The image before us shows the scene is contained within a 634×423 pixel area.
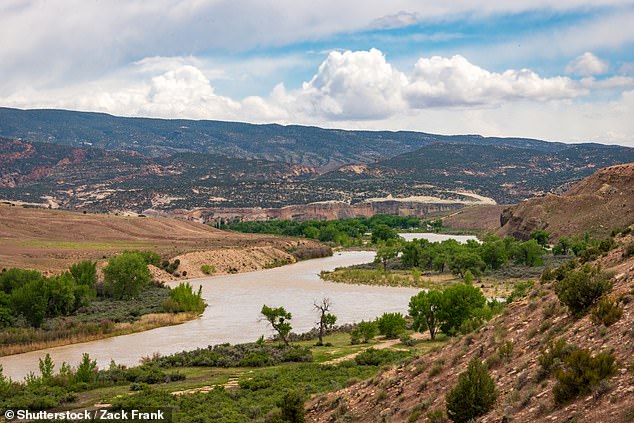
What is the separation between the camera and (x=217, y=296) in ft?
223

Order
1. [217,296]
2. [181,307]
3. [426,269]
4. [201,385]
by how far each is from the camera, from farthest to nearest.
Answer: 1. [426,269]
2. [217,296]
3. [181,307]
4. [201,385]

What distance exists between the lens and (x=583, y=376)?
1171cm

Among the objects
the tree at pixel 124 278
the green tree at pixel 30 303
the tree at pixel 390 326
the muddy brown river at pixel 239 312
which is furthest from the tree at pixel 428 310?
the tree at pixel 124 278

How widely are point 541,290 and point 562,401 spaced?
9.12m

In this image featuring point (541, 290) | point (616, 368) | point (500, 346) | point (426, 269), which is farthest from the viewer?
point (426, 269)

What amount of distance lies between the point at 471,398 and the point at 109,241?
100 metres

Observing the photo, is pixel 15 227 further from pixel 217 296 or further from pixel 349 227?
pixel 349 227

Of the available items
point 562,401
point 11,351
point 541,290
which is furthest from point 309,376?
point 11,351

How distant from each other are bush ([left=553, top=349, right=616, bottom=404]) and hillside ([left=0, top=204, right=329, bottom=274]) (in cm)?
7227

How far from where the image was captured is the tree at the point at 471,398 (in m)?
13.3

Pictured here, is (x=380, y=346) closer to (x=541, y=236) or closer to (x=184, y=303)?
(x=184, y=303)

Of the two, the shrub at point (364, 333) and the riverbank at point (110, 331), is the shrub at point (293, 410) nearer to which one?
the shrub at point (364, 333)

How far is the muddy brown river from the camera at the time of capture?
4084 cm

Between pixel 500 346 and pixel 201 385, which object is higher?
pixel 500 346
